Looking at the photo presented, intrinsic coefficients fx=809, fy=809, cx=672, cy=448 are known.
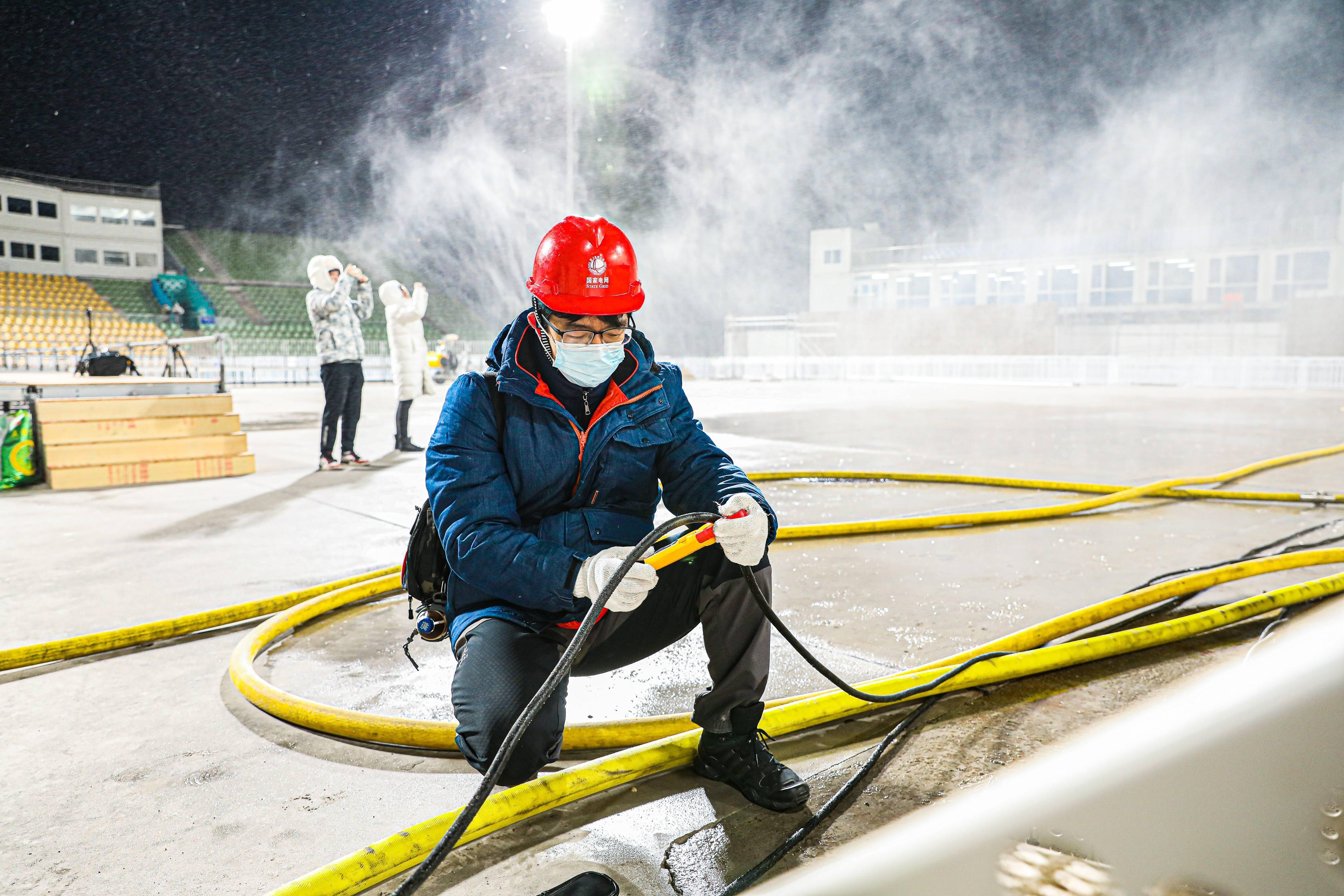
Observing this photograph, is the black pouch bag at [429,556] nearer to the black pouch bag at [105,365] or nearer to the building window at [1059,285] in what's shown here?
the black pouch bag at [105,365]

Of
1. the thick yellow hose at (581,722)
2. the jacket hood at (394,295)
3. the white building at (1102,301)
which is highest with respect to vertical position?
the white building at (1102,301)

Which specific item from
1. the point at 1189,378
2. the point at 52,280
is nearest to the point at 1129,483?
the point at 1189,378

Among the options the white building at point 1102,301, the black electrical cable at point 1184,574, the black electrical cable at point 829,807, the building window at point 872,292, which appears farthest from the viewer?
the building window at point 872,292

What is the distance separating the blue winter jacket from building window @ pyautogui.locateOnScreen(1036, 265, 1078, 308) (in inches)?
1662

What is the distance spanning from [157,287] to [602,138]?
26871 mm

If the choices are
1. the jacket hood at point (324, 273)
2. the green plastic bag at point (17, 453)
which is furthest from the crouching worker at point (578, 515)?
the green plastic bag at point (17, 453)

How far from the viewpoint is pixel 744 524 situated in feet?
5.78

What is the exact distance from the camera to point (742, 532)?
1762 mm

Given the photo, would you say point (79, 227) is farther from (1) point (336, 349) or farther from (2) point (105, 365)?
(1) point (336, 349)

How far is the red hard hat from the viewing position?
74.2 inches

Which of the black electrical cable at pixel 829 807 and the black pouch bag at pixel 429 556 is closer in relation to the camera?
the black electrical cable at pixel 829 807

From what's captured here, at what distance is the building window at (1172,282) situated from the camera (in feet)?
121

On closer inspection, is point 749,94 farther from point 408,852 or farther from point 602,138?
point 408,852

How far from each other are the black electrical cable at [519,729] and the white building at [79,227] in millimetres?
39468
